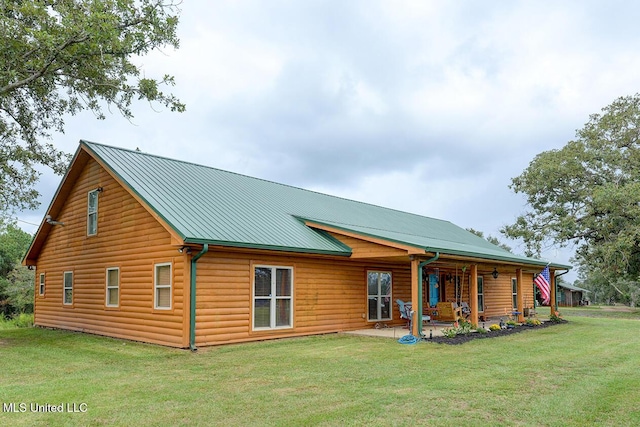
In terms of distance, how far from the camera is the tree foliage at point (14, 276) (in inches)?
1195

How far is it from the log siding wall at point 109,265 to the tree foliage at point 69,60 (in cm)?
213

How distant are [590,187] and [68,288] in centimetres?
2720

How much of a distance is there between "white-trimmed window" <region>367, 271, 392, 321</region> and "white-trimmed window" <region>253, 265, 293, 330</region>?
3.28 meters

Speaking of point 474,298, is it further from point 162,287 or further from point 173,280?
point 162,287

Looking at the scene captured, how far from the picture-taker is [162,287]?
1141 centimetres

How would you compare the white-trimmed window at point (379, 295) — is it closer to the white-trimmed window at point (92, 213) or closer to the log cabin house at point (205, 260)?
the log cabin house at point (205, 260)

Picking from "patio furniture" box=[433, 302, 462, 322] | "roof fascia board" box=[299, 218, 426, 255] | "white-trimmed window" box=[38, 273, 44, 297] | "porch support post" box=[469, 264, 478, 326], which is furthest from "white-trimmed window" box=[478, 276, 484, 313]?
"white-trimmed window" box=[38, 273, 44, 297]

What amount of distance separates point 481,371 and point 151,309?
7232mm

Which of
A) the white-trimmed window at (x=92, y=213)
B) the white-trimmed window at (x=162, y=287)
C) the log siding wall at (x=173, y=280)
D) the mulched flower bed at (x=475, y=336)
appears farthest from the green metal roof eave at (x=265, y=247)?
the white-trimmed window at (x=92, y=213)

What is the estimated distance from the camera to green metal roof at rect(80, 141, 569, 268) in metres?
11.3

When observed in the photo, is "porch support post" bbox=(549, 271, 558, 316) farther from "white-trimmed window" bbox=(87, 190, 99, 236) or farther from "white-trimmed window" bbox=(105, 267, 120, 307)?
"white-trimmed window" bbox=(87, 190, 99, 236)

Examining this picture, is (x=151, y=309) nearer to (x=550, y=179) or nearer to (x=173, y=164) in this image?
(x=173, y=164)

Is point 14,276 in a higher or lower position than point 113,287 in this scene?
lower

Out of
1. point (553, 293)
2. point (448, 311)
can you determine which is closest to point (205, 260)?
point (448, 311)
